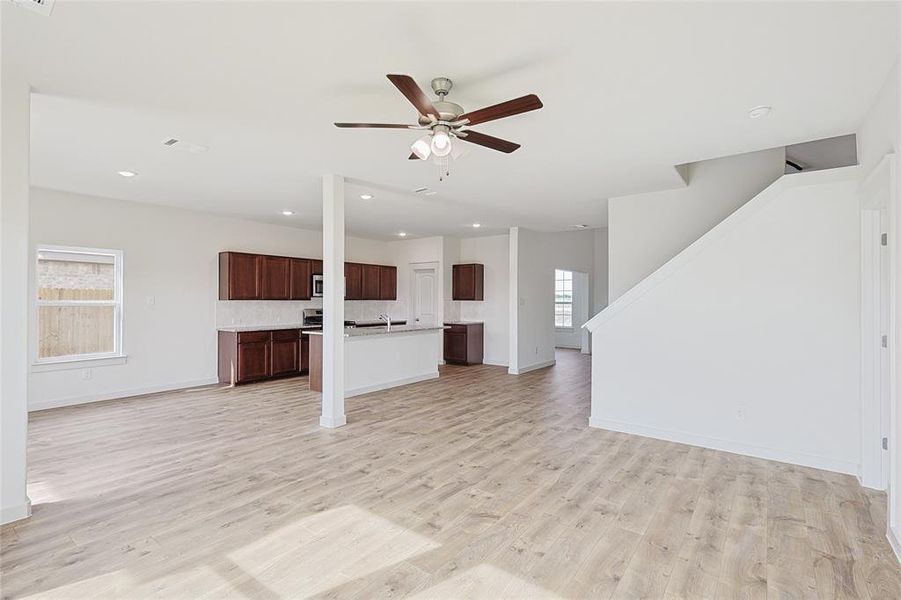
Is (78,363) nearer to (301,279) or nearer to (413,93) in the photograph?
(301,279)

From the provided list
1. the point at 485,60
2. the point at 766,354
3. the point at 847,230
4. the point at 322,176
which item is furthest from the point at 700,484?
the point at 322,176

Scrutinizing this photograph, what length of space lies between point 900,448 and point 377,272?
826cm

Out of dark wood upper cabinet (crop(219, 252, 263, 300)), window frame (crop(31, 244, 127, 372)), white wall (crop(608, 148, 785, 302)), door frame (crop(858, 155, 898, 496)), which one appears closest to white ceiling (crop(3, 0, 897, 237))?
door frame (crop(858, 155, 898, 496))

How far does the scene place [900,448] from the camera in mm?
2426

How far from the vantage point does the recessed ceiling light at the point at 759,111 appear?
3.03 m

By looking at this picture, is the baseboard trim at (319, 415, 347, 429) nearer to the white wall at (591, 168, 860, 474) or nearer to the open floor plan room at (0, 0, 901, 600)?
the open floor plan room at (0, 0, 901, 600)

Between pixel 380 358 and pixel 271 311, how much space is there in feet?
8.54

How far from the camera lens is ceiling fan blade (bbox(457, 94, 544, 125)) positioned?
2.32m

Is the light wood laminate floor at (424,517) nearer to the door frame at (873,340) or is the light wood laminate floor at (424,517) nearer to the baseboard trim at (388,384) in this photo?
the door frame at (873,340)

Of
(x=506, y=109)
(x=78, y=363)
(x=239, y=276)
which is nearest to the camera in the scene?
(x=506, y=109)

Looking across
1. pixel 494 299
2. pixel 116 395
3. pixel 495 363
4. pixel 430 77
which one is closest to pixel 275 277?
pixel 116 395

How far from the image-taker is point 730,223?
4.09 meters

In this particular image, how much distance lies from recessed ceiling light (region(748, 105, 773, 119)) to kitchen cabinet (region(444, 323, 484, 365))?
6454 mm

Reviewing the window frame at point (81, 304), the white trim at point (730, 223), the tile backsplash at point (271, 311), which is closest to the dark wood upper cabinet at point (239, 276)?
the tile backsplash at point (271, 311)
